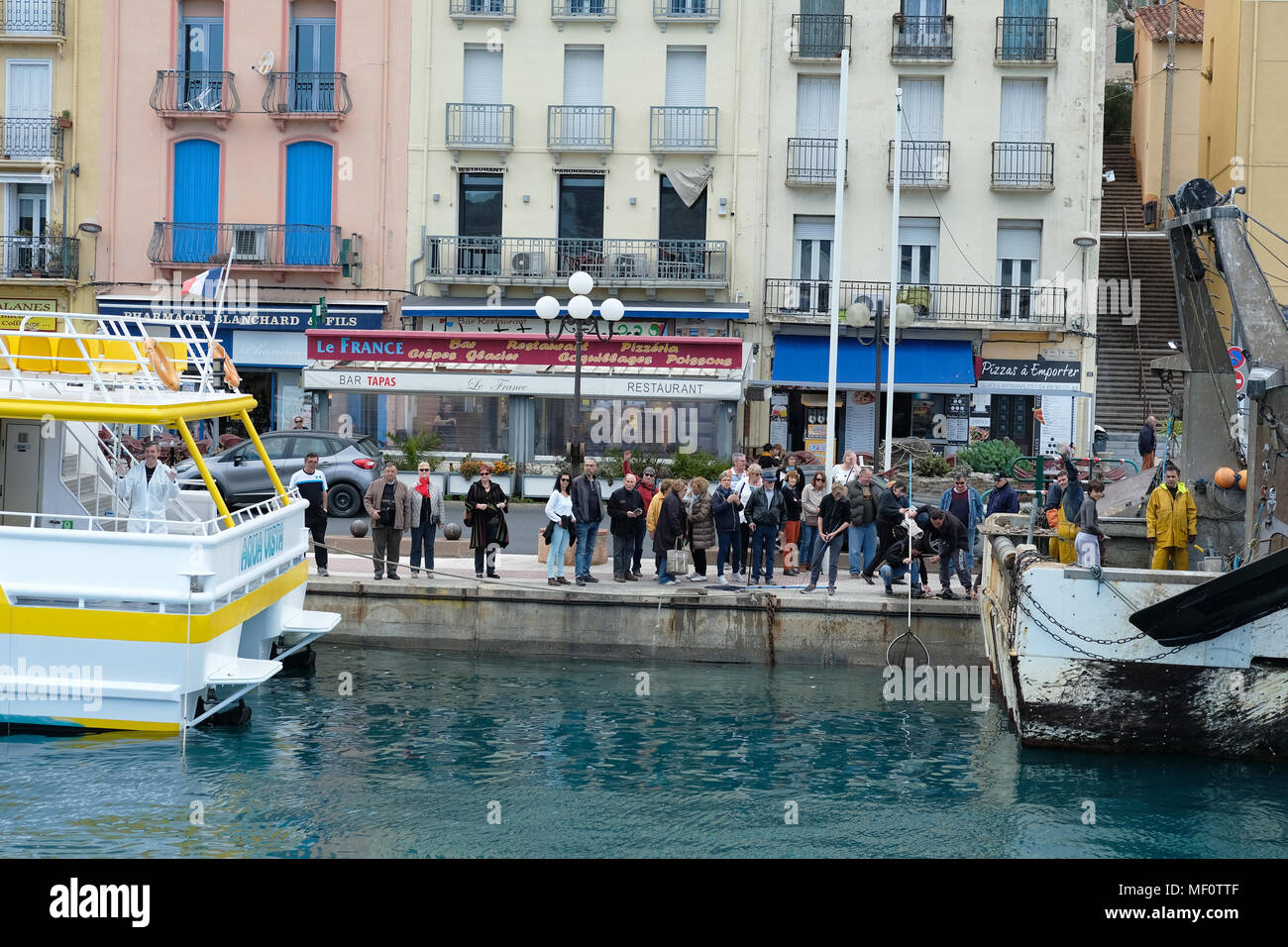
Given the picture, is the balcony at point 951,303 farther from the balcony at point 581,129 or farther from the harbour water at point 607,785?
the harbour water at point 607,785

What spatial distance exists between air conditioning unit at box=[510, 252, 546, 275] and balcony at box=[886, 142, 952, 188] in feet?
27.2

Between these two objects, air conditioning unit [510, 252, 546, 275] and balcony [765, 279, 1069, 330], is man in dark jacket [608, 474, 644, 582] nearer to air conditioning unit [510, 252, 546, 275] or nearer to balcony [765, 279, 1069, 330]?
balcony [765, 279, 1069, 330]

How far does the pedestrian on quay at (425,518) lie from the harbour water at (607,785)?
8.03 feet

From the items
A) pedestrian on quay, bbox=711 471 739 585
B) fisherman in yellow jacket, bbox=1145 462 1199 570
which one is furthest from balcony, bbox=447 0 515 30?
fisherman in yellow jacket, bbox=1145 462 1199 570

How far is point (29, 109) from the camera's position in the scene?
3359 cm

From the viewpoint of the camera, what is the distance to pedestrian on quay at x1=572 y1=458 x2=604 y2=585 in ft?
58.4

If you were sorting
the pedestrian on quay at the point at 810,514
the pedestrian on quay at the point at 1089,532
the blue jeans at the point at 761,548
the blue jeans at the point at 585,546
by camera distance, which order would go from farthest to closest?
the pedestrian on quay at the point at 810,514
the blue jeans at the point at 761,548
the blue jeans at the point at 585,546
the pedestrian on quay at the point at 1089,532

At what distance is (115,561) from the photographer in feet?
40.8

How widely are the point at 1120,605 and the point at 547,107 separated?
75.2ft

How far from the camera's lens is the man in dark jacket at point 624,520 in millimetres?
18219

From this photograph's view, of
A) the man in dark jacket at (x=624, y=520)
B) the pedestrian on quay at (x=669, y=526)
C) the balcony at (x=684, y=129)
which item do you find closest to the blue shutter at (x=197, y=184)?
the balcony at (x=684, y=129)
